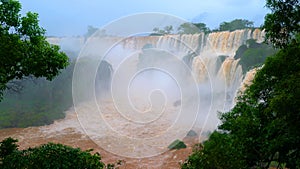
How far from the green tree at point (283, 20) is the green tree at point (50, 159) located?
149 inches

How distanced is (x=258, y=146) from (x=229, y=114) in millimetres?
1674

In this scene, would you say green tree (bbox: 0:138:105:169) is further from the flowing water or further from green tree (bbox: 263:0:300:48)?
the flowing water

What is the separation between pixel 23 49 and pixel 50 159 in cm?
208

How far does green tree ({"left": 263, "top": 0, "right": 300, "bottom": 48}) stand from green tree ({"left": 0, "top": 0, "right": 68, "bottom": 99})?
3.98 metres

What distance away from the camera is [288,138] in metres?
6.41

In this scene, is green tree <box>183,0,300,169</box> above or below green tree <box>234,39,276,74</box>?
below

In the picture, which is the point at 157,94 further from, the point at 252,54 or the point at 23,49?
the point at 23,49

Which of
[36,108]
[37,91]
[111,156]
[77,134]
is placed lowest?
[111,156]

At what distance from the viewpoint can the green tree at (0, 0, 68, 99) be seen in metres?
5.64

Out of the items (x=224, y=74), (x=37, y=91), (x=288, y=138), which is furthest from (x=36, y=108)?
(x=288, y=138)

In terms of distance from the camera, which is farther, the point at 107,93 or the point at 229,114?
the point at 107,93

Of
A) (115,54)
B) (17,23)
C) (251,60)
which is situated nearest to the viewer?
(17,23)

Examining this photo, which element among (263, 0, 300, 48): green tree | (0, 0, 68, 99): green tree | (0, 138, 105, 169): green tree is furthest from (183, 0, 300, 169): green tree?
(0, 0, 68, 99): green tree

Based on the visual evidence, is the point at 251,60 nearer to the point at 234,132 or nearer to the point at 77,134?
the point at 77,134
